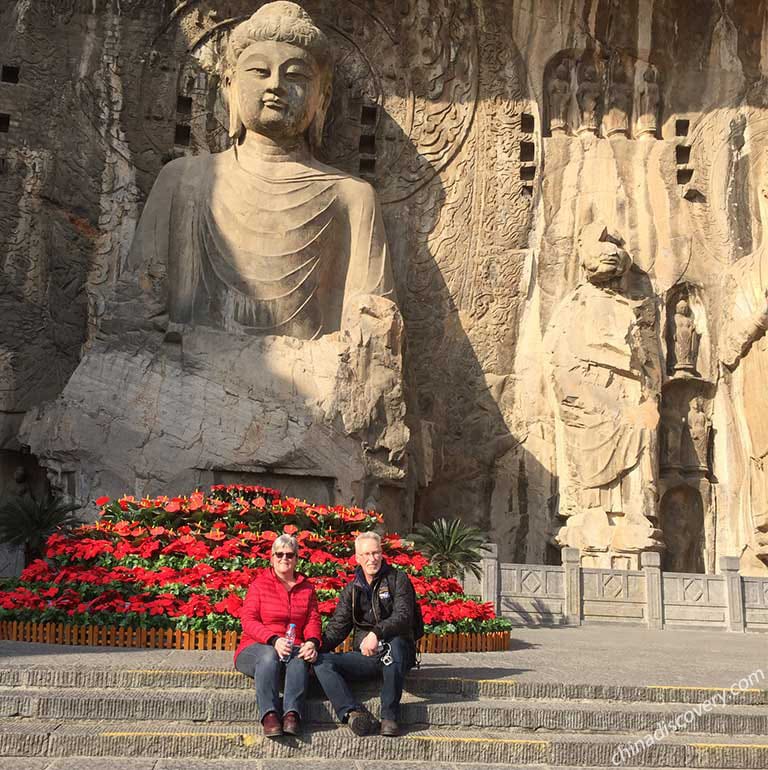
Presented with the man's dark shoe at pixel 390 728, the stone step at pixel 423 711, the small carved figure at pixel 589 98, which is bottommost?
the man's dark shoe at pixel 390 728

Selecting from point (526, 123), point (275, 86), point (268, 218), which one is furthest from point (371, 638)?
point (526, 123)

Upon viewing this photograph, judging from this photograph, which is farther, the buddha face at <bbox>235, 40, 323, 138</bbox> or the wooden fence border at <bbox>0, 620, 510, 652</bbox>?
the buddha face at <bbox>235, 40, 323, 138</bbox>

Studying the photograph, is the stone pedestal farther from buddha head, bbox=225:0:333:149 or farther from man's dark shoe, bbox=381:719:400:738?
man's dark shoe, bbox=381:719:400:738

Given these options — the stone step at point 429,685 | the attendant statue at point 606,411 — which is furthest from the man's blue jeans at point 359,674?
the attendant statue at point 606,411

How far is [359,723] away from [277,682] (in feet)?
1.34

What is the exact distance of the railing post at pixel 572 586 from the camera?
11133 mm

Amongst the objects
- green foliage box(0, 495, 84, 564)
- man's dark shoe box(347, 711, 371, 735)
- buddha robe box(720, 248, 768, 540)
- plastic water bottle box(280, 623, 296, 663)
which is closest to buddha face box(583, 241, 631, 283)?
buddha robe box(720, 248, 768, 540)

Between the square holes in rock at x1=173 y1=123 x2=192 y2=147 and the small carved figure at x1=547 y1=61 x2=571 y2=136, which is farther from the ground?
the small carved figure at x1=547 y1=61 x2=571 y2=136

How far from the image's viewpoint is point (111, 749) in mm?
4855

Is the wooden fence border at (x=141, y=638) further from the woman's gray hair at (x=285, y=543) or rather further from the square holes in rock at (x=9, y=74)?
the square holes in rock at (x=9, y=74)

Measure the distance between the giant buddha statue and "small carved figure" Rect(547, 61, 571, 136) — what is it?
3.38 metres

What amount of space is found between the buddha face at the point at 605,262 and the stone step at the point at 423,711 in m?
9.04

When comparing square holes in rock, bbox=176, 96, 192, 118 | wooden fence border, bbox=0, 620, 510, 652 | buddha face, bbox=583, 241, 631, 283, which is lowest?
wooden fence border, bbox=0, 620, 510, 652

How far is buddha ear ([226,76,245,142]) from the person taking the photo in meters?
13.7
